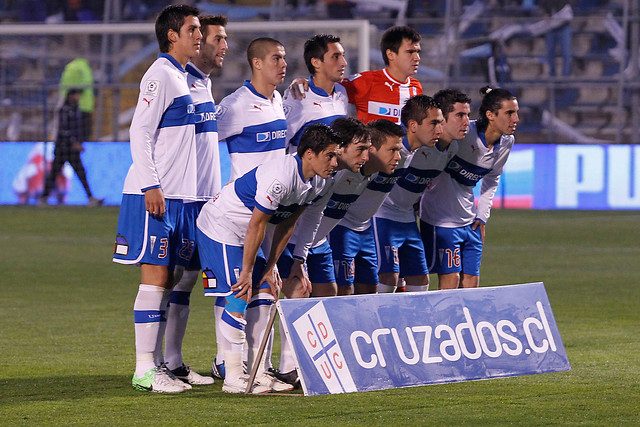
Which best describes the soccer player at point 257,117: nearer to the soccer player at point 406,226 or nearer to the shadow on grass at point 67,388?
the soccer player at point 406,226

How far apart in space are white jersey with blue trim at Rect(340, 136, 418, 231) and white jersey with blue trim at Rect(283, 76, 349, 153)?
497mm

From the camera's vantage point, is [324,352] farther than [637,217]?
No

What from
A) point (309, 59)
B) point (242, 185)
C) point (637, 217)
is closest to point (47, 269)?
point (309, 59)

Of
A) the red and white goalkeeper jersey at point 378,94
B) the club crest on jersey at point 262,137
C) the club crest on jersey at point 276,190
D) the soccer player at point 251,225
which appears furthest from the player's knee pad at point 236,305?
the red and white goalkeeper jersey at point 378,94

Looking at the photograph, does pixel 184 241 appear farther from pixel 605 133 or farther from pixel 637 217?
pixel 605 133

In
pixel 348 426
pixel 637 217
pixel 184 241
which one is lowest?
pixel 637 217

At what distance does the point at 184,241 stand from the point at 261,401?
1.03m

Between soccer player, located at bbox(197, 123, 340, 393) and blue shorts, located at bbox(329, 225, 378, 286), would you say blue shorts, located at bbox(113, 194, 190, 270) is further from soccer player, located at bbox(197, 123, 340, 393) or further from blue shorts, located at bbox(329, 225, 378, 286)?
blue shorts, located at bbox(329, 225, 378, 286)

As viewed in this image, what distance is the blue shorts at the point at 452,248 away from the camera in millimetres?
7316

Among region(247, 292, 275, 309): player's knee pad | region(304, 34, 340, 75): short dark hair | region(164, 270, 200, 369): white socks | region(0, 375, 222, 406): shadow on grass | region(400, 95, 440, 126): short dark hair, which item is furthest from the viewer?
region(304, 34, 340, 75): short dark hair

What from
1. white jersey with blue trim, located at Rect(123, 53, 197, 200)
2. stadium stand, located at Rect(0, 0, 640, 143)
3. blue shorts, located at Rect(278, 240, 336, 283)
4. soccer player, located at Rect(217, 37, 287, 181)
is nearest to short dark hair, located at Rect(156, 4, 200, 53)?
white jersey with blue trim, located at Rect(123, 53, 197, 200)

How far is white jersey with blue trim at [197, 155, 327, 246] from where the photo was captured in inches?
209

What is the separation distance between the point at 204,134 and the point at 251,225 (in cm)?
83

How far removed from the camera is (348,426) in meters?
4.68
